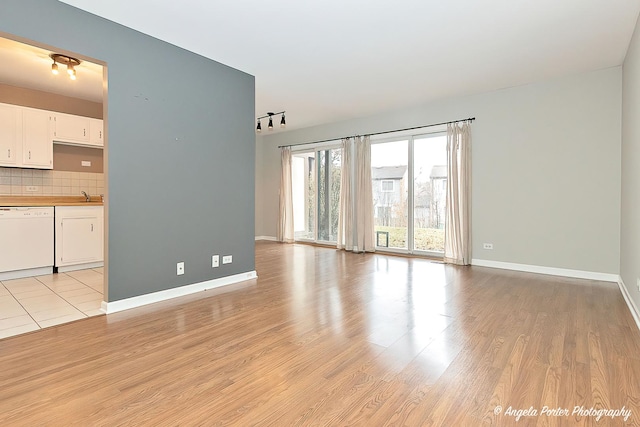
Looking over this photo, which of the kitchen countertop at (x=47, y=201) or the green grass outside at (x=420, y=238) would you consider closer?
the kitchen countertop at (x=47, y=201)

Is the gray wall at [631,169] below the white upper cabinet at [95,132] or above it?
below

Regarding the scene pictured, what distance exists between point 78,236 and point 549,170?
6.93 meters

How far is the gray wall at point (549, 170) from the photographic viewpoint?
4.31 meters

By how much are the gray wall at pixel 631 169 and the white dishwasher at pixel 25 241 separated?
676 centimetres

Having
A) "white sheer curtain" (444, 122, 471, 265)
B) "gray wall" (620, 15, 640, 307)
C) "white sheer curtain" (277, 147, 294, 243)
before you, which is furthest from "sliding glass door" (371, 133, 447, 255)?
"gray wall" (620, 15, 640, 307)

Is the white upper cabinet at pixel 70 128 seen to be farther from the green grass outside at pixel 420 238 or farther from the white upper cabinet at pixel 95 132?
the green grass outside at pixel 420 238

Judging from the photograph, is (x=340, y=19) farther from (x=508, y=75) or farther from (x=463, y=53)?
(x=508, y=75)

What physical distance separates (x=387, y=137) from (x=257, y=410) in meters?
5.71

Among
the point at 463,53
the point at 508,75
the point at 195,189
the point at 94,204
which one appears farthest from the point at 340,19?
the point at 94,204

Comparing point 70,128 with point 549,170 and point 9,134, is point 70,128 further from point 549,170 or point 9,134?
point 549,170

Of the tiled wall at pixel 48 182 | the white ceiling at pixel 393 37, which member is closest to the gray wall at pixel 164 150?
the white ceiling at pixel 393 37

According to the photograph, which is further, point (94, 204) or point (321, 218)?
point (321, 218)

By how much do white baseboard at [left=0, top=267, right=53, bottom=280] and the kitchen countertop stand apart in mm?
883

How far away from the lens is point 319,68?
14.1 feet
